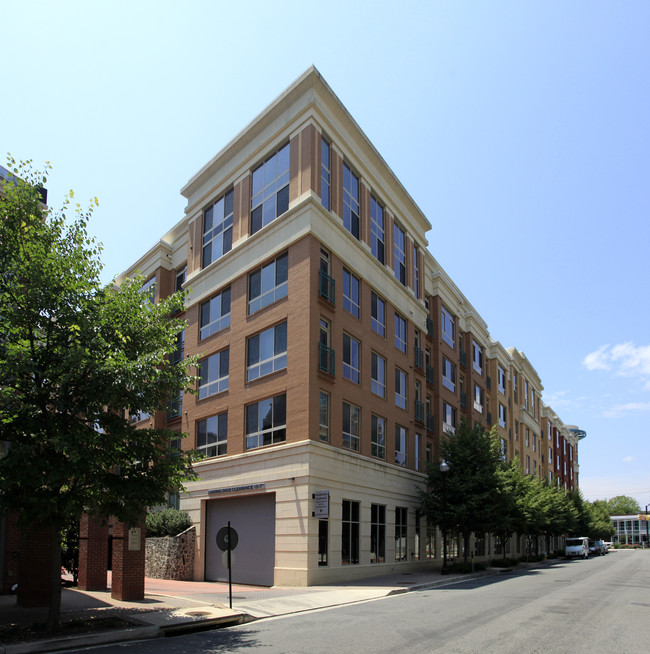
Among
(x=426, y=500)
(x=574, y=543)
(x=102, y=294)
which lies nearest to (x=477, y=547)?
(x=426, y=500)

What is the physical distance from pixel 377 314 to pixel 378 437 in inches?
237

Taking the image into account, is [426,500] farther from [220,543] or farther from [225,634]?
[225,634]

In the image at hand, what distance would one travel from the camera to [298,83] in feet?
88.0

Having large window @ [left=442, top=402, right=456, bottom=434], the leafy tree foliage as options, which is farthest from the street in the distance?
large window @ [left=442, top=402, right=456, bottom=434]

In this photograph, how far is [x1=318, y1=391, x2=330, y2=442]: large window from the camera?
81.5 feet

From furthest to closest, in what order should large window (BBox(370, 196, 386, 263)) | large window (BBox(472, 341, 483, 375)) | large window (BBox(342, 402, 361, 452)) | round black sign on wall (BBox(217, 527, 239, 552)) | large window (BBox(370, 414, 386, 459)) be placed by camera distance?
large window (BBox(472, 341, 483, 375)) < large window (BBox(370, 196, 386, 263)) < large window (BBox(370, 414, 386, 459)) < large window (BBox(342, 402, 361, 452)) < round black sign on wall (BBox(217, 527, 239, 552))

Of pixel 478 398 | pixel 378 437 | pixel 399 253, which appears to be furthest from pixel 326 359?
pixel 478 398

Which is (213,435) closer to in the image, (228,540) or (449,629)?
(228,540)

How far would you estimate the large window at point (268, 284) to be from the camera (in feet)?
87.8

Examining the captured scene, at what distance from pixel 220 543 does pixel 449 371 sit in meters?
28.0

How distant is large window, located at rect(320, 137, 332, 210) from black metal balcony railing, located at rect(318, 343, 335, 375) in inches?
251

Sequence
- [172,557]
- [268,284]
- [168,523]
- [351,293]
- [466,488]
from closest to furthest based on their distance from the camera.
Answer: [268,284] < [172,557] < [351,293] < [168,523] < [466,488]

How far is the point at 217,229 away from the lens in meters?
32.0

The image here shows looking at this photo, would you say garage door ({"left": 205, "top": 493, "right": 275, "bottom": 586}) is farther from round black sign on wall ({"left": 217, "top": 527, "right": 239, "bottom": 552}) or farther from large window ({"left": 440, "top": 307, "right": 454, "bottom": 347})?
large window ({"left": 440, "top": 307, "right": 454, "bottom": 347})
